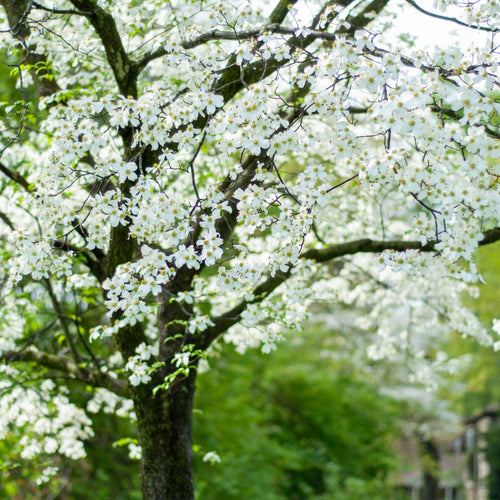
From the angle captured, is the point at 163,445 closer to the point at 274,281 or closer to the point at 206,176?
the point at 274,281

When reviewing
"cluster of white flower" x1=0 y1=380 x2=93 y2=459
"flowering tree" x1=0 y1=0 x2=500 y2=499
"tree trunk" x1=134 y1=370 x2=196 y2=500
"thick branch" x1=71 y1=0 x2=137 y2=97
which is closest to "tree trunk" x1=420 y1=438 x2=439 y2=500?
"cluster of white flower" x1=0 y1=380 x2=93 y2=459

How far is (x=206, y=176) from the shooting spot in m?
5.80

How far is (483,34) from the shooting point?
11.9 ft

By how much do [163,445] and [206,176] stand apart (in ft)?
8.19

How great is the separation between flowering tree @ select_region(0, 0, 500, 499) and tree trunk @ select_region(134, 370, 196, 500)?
13mm

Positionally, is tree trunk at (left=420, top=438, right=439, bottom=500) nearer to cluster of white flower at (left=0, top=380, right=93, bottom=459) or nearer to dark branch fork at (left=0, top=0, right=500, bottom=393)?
cluster of white flower at (left=0, top=380, right=93, bottom=459)

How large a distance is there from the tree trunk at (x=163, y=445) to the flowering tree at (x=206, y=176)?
0.01 m

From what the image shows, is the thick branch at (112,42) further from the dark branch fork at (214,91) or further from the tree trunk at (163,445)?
the tree trunk at (163,445)

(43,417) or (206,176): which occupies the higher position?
(206,176)

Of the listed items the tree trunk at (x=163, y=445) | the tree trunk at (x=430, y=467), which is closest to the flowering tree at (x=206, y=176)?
the tree trunk at (x=163, y=445)

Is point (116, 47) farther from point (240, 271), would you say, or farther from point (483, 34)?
point (483, 34)

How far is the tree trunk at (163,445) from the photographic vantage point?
4.79m

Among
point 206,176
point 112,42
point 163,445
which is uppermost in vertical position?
point 112,42

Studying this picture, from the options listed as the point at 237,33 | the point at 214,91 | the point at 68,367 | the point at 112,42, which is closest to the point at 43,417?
the point at 68,367
